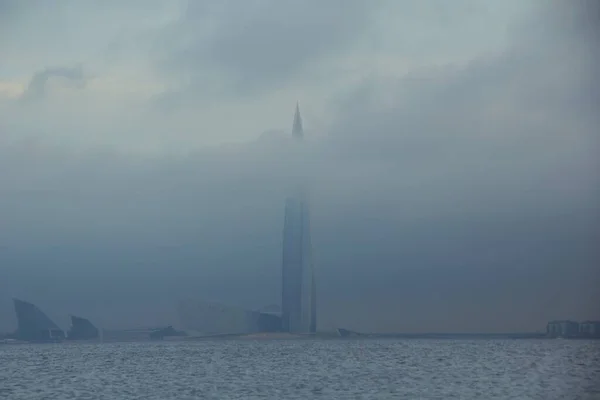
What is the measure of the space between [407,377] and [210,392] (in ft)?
79.7

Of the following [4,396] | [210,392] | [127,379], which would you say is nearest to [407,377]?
[210,392]

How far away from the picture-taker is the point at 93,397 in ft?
264

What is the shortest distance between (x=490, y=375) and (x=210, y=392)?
31.5m

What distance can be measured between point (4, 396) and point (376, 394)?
3277cm

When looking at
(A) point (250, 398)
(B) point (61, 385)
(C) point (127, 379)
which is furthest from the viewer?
(C) point (127, 379)

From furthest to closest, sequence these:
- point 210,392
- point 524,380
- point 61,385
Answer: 1. point 61,385
2. point 524,380
3. point 210,392

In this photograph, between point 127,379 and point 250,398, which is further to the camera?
point 127,379

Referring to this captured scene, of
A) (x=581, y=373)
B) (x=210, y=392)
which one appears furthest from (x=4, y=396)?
(x=581, y=373)

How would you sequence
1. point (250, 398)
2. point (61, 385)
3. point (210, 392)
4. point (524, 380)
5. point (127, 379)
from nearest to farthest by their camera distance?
point (250, 398) → point (210, 392) → point (524, 380) → point (61, 385) → point (127, 379)

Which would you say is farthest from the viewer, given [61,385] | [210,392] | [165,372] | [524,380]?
[165,372]

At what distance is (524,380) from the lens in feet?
286

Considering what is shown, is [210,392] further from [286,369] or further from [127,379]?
[286,369]

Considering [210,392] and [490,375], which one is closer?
[210,392]

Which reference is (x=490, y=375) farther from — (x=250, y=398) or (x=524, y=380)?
(x=250, y=398)
